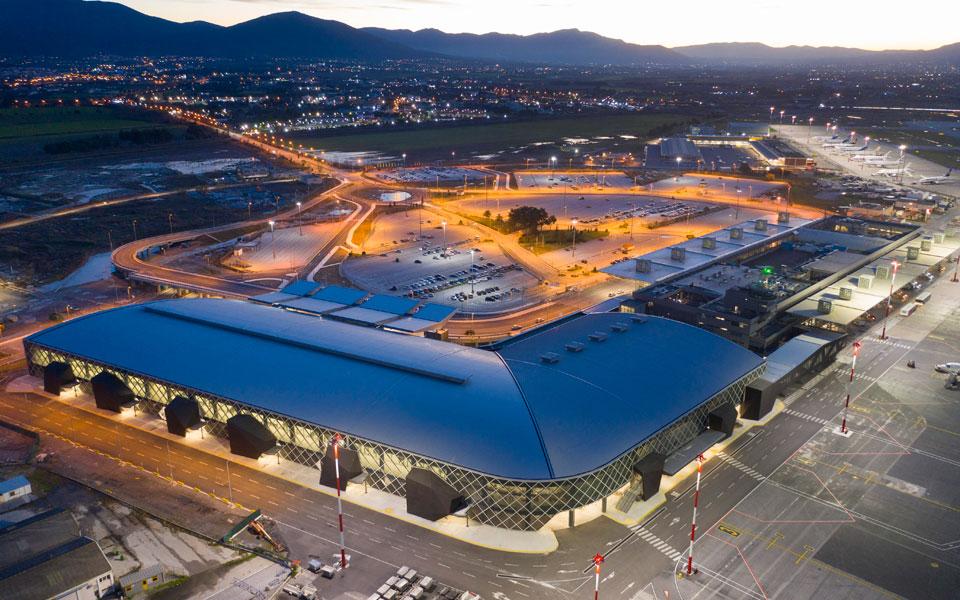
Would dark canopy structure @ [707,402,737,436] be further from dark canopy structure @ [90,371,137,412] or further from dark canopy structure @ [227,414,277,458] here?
dark canopy structure @ [90,371,137,412]

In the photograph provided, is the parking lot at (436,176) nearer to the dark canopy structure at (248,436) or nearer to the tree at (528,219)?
the tree at (528,219)

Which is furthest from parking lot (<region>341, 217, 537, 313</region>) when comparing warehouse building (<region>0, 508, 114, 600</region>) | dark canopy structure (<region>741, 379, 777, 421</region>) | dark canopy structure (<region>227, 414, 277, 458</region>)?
warehouse building (<region>0, 508, 114, 600</region>)

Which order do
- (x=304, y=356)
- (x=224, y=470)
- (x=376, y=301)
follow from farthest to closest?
(x=376, y=301), (x=304, y=356), (x=224, y=470)

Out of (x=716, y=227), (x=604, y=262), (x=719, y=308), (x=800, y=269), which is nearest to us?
(x=719, y=308)

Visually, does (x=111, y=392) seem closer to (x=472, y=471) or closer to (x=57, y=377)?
(x=57, y=377)

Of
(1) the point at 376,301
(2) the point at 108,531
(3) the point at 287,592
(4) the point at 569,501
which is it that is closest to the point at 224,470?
(2) the point at 108,531

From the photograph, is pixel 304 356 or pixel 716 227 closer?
pixel 304 356

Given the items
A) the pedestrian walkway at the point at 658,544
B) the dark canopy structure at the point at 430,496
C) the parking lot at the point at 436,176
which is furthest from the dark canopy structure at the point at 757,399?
the parking lot at the point at 436,176

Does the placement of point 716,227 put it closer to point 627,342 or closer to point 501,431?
point 627,342
